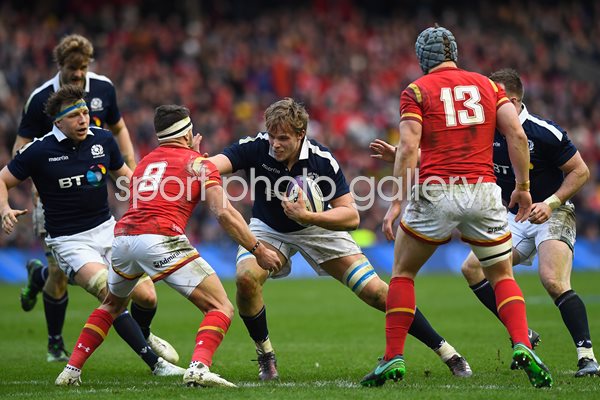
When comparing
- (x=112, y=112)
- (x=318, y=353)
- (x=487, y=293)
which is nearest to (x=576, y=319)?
(x=487, y=293)

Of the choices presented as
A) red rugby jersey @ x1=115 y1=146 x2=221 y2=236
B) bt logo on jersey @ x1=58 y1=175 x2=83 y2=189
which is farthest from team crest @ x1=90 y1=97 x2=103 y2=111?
red rugby jersey @ x1=115 y1=146 x2=221 y2=236

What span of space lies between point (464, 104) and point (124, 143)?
14.7 feet

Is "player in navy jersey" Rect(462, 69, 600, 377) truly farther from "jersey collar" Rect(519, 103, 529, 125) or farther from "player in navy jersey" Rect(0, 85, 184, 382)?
"player in navy jersey" Rect(0, 85, 184, 382)

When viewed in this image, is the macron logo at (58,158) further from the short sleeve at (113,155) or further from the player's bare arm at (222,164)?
the player's bare arm at (222,164)

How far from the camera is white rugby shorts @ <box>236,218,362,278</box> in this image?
847 cm

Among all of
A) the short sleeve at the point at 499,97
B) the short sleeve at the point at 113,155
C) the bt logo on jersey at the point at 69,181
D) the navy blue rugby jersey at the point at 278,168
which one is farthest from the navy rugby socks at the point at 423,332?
the bt logo on jersey at the point at 69,181

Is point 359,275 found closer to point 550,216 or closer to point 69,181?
point 550,216

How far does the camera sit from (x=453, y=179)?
738 cm

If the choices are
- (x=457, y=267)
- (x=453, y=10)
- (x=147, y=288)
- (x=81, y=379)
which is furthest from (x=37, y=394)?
(x=453, y=10)

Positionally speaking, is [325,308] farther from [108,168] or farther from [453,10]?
[453,10]

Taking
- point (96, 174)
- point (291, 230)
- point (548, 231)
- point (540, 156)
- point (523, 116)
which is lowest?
point (548, 231)

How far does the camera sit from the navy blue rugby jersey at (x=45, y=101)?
1023 centimetres

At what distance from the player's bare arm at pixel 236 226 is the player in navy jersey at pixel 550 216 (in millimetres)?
2269

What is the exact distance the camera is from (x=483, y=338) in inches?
459
